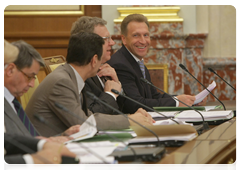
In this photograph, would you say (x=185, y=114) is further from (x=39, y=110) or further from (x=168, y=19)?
(x=168, y=19)

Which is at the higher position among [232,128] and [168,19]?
[168,19]

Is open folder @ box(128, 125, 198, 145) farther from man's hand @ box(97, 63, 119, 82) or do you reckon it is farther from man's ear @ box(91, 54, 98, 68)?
man's hand @ box(97, 63, 119, 82)

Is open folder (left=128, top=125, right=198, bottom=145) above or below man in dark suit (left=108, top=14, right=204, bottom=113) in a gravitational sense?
below

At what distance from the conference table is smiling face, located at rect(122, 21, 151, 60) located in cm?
176

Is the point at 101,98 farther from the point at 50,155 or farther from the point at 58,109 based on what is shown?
the point at 50,155

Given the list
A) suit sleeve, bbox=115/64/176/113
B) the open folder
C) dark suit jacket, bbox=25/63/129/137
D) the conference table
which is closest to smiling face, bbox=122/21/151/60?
suit sleeve, bbox=115/64/176/113

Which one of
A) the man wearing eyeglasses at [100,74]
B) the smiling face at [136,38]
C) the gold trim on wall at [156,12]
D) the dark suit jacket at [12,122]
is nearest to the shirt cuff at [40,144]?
the dark suit jacket at [12,122]

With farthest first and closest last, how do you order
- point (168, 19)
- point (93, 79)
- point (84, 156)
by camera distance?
point (168, 19)
point (93, 79)
point (84, 156)

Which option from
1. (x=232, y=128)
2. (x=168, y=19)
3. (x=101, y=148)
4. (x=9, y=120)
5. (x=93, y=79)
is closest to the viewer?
(x=101, y=148)

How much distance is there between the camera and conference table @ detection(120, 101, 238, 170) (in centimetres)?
130

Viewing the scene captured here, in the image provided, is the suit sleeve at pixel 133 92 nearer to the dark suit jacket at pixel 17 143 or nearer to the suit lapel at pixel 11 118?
the suit lapel at pixel 11 118

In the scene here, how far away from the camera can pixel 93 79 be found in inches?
111
